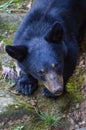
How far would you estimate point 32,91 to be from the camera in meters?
5.20

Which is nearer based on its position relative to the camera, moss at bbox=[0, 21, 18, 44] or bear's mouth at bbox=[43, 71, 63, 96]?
bear's mouth at bbox=[43, 71, 63, 96]

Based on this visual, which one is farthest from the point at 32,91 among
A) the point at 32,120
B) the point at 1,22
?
the point at 1,22

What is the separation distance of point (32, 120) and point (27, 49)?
0.93 meters

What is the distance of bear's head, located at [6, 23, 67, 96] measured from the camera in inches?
172

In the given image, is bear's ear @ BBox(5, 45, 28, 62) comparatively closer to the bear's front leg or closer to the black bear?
the black bear

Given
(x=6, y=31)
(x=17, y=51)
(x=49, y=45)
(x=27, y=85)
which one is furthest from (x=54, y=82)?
(x=6, y=31)

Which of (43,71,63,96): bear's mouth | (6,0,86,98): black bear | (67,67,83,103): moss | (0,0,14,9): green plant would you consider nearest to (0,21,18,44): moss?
(0,0,14,9): green plant

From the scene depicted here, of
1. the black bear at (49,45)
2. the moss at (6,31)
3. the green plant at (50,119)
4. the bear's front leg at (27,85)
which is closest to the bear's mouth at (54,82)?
the black bear at (49,45)

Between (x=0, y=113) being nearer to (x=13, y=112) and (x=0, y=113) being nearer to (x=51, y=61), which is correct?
(x=13, y=112)

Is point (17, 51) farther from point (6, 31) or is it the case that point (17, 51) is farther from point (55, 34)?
point (6, 31)

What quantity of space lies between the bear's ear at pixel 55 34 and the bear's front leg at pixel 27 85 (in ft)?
2.67

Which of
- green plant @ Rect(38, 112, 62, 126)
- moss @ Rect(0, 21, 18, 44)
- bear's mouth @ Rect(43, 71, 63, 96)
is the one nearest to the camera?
bear's mouth @ Rect(43, 71, 63, 96)

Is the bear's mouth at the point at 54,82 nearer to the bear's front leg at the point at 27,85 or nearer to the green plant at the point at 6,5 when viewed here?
the bear's front leg at the point at 27,85

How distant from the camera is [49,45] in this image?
451 centimetres
